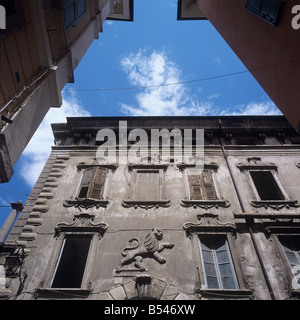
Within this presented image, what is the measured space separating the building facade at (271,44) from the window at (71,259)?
777 cm

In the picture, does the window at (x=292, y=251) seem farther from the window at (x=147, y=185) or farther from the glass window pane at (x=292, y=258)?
the window at (x=147, y=185)

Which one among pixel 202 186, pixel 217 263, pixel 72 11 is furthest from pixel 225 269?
pixel 72 11

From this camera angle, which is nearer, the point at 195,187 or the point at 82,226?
the point at 82,226

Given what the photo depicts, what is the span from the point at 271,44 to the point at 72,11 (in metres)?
6.75

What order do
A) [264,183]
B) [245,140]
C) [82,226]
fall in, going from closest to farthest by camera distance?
[82,226], [264,183], [245,140]

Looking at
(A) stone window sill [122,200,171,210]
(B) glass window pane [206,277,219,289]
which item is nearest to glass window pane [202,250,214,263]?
(B) glass window pane [206,277,219,289]

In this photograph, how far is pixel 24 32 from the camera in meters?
6.11

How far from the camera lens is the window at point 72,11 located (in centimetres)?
781

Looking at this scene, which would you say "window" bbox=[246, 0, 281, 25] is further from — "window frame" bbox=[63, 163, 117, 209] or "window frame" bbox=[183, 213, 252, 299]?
"window frame" bbox=[63, 163, 117, 209]

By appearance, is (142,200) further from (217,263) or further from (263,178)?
(263,178)

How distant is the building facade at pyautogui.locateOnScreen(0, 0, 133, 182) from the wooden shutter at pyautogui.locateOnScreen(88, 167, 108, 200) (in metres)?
3.73

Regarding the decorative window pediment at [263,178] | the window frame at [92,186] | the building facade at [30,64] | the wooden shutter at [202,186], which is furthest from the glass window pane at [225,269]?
the building facade at [30,64]

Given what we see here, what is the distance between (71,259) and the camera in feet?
28.5
